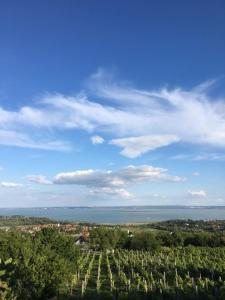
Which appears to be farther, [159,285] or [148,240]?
[148,240]

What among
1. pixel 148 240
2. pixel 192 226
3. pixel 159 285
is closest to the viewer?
pixel 159 285

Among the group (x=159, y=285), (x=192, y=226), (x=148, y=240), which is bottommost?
(x=159, y=285)

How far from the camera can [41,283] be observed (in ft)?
86.7

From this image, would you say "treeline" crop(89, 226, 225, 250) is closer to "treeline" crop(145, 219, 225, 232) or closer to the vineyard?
the vineyard

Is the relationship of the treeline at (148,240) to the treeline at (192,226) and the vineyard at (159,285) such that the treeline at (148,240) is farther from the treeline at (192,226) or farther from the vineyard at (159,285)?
the treeline at (192,226)

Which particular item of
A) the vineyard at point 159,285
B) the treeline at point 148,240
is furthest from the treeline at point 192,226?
the vineyard at point 159,285

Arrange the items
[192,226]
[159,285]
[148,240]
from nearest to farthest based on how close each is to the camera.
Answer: [159,285] < [148,240] < [192,226]

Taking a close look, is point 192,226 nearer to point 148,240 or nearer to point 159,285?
point 148,240

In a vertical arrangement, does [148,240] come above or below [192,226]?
below

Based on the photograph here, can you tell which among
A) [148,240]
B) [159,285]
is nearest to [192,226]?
[148,240]

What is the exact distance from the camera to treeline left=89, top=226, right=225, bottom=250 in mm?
75125

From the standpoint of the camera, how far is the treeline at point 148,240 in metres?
75.1

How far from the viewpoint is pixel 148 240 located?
74062 millimetres

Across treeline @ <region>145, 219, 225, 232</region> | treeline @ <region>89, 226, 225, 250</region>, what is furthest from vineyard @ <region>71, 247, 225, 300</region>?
treeline @ <region>145, 219, 225, 232</region>
